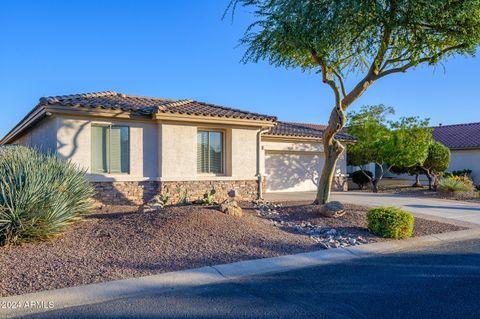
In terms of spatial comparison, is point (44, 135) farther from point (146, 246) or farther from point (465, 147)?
point (465, 147)

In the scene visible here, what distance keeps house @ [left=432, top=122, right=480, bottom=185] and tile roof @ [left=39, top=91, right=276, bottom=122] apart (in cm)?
1908

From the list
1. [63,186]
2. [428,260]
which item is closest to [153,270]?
[63,186]

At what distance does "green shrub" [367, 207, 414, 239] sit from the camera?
9.59 m

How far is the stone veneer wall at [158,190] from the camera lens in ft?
42.9

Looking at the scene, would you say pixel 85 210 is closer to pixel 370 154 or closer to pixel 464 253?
pixel 464 253

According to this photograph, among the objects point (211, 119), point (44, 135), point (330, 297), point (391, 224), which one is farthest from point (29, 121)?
point (330, 297)

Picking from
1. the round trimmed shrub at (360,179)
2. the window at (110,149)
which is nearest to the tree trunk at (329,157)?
the window at (110,149)

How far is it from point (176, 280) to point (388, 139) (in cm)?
1697

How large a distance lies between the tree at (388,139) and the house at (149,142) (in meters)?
7.77

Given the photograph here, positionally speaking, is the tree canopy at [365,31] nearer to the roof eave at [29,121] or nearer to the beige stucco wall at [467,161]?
the roof eave at [29,121]

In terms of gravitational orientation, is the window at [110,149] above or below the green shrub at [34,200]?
above

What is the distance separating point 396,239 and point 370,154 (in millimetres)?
12595

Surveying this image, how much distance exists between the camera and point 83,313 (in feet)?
16.3

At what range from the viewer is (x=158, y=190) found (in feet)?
45.9
